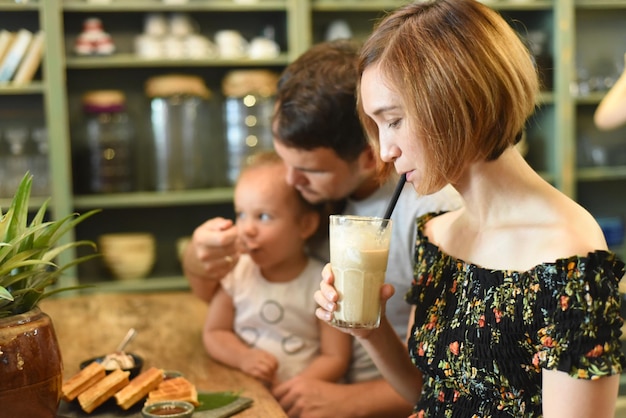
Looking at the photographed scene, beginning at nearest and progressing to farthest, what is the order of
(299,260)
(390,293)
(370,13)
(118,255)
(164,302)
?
(390,293)
(299,260)
(164,302)
(118,255)
(370,13)

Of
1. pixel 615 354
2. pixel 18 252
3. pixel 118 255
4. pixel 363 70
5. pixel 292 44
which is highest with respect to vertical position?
pixel 292 44

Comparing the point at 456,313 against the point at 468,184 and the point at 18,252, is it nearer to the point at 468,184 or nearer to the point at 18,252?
the point at 468,184

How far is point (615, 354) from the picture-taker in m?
1.07

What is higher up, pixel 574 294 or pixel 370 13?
pixel 370 13

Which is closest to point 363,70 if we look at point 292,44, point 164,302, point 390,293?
point 390,293

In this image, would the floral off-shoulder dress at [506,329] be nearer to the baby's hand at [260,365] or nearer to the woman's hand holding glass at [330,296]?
the woman's hand holding glass at [330,296]

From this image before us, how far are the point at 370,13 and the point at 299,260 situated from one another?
8.20 ft

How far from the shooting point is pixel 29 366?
1.18m

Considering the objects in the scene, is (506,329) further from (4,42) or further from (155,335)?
(4,42)

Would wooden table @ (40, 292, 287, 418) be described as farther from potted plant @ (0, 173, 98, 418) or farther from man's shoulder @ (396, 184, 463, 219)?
man's shoulder @ (396, 184, 463, 219)

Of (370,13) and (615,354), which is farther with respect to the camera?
(370,13)

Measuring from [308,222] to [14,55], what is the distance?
2232 millimetres

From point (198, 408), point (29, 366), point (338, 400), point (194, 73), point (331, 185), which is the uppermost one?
point (194, 73)

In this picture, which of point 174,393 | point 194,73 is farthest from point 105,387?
point 194,73
